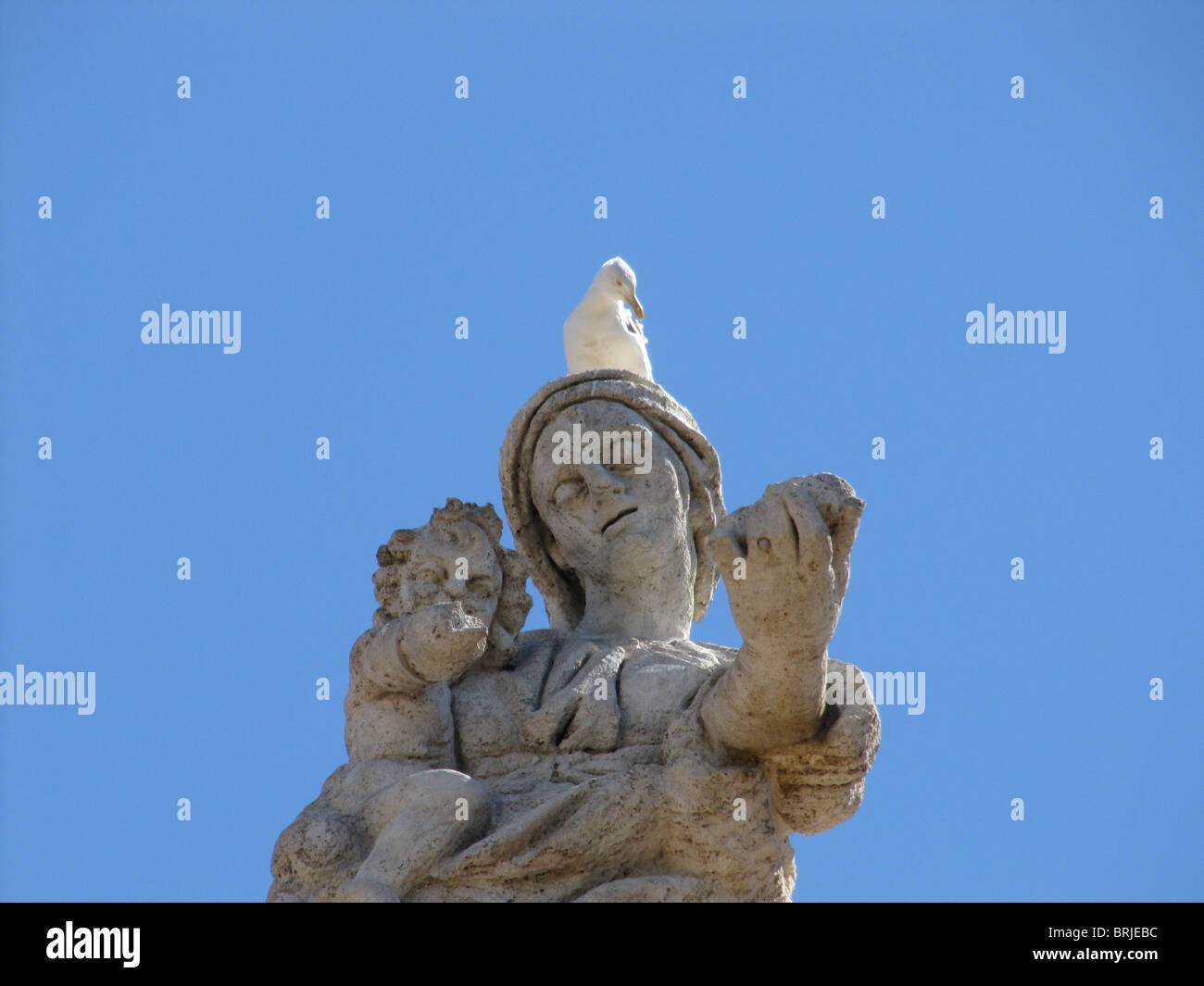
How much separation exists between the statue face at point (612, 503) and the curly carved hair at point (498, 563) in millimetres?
631

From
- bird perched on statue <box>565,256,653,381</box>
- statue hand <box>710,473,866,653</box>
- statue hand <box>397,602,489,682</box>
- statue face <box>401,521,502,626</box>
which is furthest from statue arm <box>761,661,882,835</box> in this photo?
bird perched on statue <box>565,256,653,381</box>

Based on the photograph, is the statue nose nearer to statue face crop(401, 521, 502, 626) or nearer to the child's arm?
statue face crop(401, 521, 502, 626)

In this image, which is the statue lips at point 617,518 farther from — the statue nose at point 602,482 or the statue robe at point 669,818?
the statue robe at point 669,818

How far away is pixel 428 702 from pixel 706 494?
212cm

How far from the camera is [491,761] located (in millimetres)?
12047

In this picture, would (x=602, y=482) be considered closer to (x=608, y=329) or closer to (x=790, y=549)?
(x=608, y=329)

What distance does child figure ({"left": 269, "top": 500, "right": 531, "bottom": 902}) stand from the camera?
36.6 feet

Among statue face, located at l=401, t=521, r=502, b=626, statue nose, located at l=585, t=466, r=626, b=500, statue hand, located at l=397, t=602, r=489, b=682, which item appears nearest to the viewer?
statue hand, located at l=397, t=602, r=489, b=682

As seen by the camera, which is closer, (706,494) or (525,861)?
(525,861)

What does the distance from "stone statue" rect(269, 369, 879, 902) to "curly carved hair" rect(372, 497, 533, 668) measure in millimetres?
13

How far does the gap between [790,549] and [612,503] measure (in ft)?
8.17

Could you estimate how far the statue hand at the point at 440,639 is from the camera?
37.7 ft
